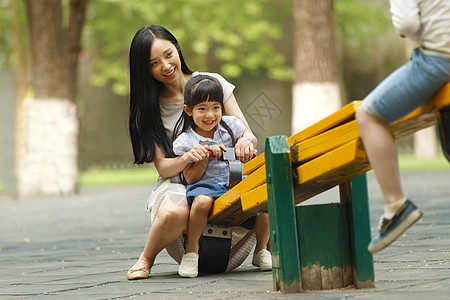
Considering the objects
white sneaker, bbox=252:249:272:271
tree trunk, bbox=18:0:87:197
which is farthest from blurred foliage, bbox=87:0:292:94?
white sneaker, bbox=252:249:272:271

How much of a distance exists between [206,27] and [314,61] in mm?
12700

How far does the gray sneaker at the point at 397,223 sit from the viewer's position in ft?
9.68

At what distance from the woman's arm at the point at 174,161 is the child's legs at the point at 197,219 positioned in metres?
0.21

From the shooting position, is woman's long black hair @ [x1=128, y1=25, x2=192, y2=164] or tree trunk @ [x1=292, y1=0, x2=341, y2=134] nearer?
woman's long black hair @ [x1=128, y1=25, x2=192, y2=164]

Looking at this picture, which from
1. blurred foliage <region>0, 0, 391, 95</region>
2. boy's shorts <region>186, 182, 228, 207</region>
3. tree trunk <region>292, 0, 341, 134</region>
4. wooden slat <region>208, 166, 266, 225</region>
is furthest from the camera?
blurred foliage <region>0, 0, 391, 95</region>

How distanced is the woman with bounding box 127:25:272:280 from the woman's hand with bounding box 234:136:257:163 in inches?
2.8

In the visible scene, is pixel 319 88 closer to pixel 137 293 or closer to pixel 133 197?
pixel 133 197

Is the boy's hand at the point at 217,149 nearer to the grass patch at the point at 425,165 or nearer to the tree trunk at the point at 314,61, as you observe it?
the tree trunk at the point at 314,61

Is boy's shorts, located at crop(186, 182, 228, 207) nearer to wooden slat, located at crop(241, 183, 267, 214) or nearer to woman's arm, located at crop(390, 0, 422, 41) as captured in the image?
wooden slat, located at crop(241, 183, 267, 214)

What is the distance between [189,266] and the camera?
4.43 meters

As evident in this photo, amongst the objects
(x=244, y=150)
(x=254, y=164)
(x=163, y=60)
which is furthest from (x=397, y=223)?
(x=163, y=60)

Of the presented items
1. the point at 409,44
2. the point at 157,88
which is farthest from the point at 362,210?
the point at 409,44

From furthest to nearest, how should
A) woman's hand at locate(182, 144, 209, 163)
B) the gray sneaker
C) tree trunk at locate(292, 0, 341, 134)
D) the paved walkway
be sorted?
1. tree trunk at locate(292, 0, 341, 134)
2. woman's hand at locate(182, 144, 209, 163)
3. the paved walkway
4. the gray sneaker

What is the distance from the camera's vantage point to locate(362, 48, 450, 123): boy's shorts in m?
2.87
